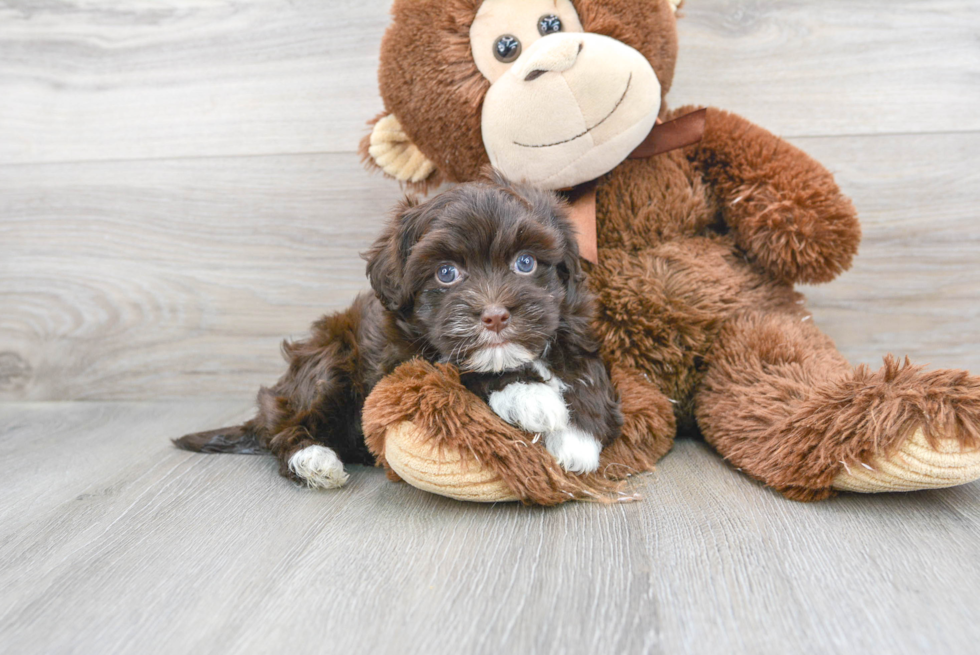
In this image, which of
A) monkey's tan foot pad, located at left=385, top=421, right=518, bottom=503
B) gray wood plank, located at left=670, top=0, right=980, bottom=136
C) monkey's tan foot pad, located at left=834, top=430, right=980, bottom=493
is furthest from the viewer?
gray wood plank, located at left=670, top=0, right=980, bottom=136

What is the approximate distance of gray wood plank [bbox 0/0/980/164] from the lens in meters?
1.96

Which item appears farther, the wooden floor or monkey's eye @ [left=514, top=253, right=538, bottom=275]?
monkey's eye @ [left=514, top=253, right=538, bottom=275]

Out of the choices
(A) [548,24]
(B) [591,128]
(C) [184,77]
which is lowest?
(B) [591,128]

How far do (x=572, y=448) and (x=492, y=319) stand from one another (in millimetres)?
327

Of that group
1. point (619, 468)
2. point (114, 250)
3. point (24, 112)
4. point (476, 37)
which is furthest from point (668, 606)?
point (24, 112)

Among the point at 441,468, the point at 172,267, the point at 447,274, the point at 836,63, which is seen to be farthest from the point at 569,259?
the point at 172,267

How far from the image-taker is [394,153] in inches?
70.4

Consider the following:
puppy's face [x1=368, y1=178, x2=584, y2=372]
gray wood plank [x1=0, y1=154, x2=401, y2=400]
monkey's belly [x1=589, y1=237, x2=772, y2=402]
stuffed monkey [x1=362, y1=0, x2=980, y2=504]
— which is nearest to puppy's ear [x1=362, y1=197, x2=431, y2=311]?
puppy's face [x1=368, y1=178, x2=584, y2=372]

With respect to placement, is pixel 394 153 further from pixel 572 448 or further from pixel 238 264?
pixel 572 448

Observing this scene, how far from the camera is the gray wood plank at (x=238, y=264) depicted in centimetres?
202

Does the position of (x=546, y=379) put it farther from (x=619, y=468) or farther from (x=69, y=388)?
(x=69, y=388)

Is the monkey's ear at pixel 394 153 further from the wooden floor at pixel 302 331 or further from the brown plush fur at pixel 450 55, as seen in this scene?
the wooden floor at pixel 302 331

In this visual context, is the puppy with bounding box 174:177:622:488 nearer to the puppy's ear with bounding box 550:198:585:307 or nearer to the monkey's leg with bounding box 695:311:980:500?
the puppy's ear with bounding box 550:198:585:307

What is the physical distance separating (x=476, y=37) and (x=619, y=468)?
1.03 meters
